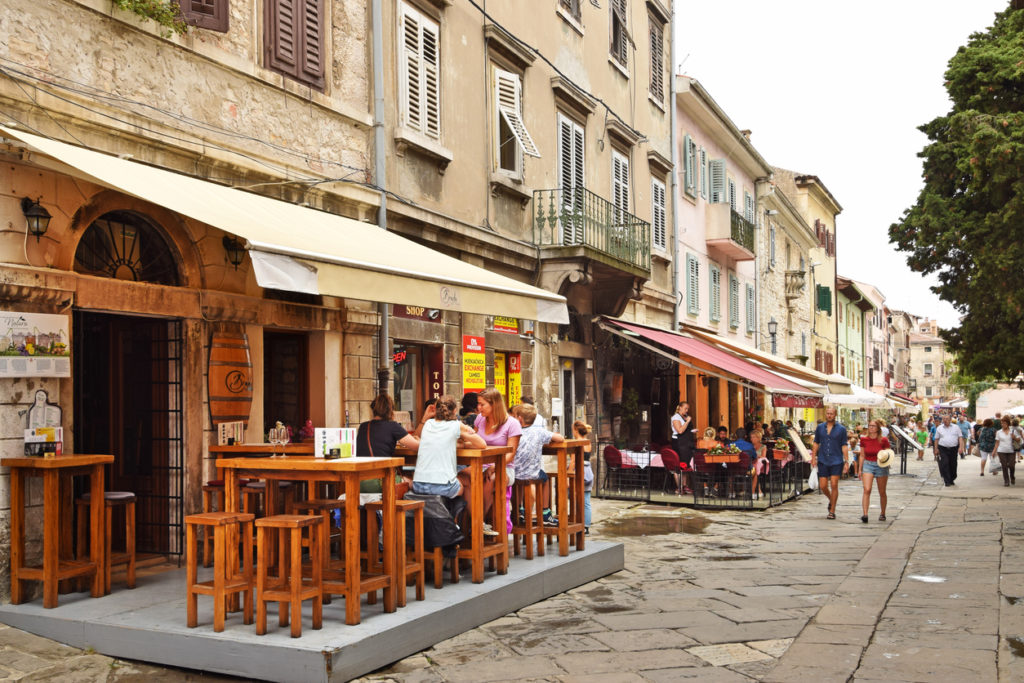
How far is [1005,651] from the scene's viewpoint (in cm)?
651

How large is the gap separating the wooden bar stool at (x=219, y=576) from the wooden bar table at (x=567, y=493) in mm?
3245

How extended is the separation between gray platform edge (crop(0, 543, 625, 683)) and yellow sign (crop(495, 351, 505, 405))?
22.6 ft

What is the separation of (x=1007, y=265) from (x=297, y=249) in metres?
17.8

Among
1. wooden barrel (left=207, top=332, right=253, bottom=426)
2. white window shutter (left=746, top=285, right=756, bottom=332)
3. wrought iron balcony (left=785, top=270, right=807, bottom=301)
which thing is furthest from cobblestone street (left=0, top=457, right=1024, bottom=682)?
wrought iron balcony (left=785, top=270, right=807, bottom=301)

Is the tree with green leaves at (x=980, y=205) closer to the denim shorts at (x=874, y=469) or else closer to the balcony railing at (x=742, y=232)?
the balcony railing at (x=742, y=232)

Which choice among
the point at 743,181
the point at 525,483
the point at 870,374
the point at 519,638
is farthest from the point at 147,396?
the point at 870,374

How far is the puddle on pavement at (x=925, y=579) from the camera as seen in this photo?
30.3 ft

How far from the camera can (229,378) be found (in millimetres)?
8977

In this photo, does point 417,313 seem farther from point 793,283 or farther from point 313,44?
point 793,283

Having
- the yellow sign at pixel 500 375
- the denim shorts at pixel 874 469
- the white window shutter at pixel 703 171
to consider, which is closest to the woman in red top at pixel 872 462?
the denim shorts at pixel 874 469

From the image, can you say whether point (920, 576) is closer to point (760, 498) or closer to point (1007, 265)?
point (760, 498)

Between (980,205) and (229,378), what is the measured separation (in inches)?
751

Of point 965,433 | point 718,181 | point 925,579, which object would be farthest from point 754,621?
point 965,433

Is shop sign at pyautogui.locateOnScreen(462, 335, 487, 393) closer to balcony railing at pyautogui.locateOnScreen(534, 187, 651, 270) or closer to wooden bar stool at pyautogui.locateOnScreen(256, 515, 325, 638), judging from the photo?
balcony railing at pyautogui.locateOnScreen(534, 187, 651, 270)
